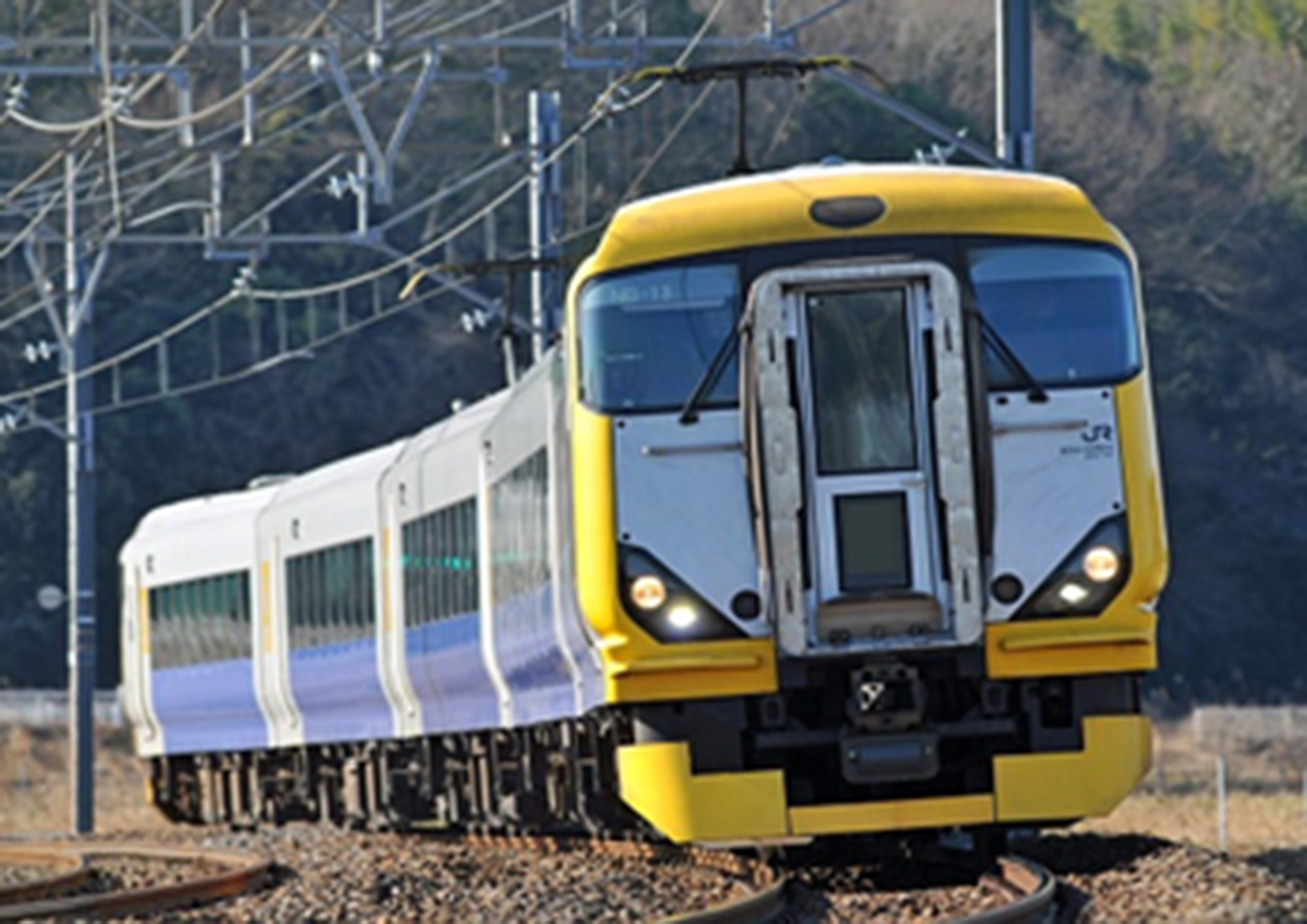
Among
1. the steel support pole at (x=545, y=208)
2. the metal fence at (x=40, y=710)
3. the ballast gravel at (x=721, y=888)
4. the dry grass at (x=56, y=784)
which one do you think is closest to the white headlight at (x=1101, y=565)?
the ballast gravel at (x=721, y=888)

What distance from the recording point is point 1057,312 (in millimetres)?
14391

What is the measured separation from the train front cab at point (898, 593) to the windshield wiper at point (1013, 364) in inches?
0.6

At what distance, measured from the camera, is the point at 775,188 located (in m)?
14.7

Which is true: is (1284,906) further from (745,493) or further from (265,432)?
(265,432)

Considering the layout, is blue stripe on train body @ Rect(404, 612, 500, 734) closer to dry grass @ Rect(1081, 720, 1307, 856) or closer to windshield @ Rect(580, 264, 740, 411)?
dry grass @ Rect(1081, 720, 1307, 856)

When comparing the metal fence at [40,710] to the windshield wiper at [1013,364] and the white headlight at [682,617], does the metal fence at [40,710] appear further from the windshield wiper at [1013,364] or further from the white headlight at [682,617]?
the windshield wiper at [1013,364]

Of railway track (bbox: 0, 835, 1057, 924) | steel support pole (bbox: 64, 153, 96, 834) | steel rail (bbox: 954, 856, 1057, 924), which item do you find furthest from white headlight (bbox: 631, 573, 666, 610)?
steel support pole (bbox: 64, 153, 96, 834)

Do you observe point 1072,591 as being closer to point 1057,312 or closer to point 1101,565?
point 1101,565

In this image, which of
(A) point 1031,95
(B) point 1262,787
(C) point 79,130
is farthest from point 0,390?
(A) point 1031,95

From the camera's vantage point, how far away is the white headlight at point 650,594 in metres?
14.2

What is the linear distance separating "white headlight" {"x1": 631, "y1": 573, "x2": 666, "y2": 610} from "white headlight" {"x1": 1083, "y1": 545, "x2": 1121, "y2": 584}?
1707 millimetres

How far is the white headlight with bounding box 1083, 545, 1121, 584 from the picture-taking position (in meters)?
14.1

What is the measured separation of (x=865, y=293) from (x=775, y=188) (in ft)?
2.48

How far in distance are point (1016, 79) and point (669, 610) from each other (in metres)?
7.48
